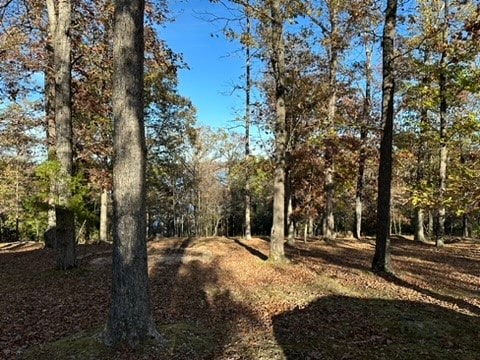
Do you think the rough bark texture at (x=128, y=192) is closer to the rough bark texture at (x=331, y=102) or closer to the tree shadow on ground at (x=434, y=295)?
the tree shadow on ground at (x=434, y=295)

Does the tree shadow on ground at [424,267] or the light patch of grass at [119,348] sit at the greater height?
the light patch of grass at [119,348]

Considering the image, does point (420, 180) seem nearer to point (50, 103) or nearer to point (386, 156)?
point (386, 156)

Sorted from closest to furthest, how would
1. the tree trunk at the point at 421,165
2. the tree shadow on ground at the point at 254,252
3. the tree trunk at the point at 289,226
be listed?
the tree shadow on ground at the point at 254,252
the tree trunk at the point at 289,226
the tree trunk at the point at 421,165

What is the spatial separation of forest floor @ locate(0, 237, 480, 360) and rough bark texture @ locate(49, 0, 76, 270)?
1.88ft

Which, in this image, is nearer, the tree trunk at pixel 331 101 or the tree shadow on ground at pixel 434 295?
the tree shadow on ground at pixel 434 295

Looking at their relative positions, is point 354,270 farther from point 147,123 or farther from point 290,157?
point 147,123

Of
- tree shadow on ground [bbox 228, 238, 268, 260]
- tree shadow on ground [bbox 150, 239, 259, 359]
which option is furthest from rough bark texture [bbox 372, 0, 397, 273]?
tree shadow on ground [bbox 150, 239, 259, 359]

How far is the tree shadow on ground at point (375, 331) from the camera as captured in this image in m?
5.35

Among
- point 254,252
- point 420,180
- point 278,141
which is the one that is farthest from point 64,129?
point 420,180

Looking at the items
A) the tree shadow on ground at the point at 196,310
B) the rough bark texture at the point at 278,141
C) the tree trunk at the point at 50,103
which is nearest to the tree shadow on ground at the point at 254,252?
the rough bark texture at the point at 278,141

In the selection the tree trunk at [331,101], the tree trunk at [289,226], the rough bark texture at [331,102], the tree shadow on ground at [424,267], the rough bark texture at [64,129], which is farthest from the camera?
the tree trunk at [289,226]

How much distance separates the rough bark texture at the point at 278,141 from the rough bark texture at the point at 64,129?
5.65 meters

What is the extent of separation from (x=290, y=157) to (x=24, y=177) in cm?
2290

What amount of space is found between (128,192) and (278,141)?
7.82m
